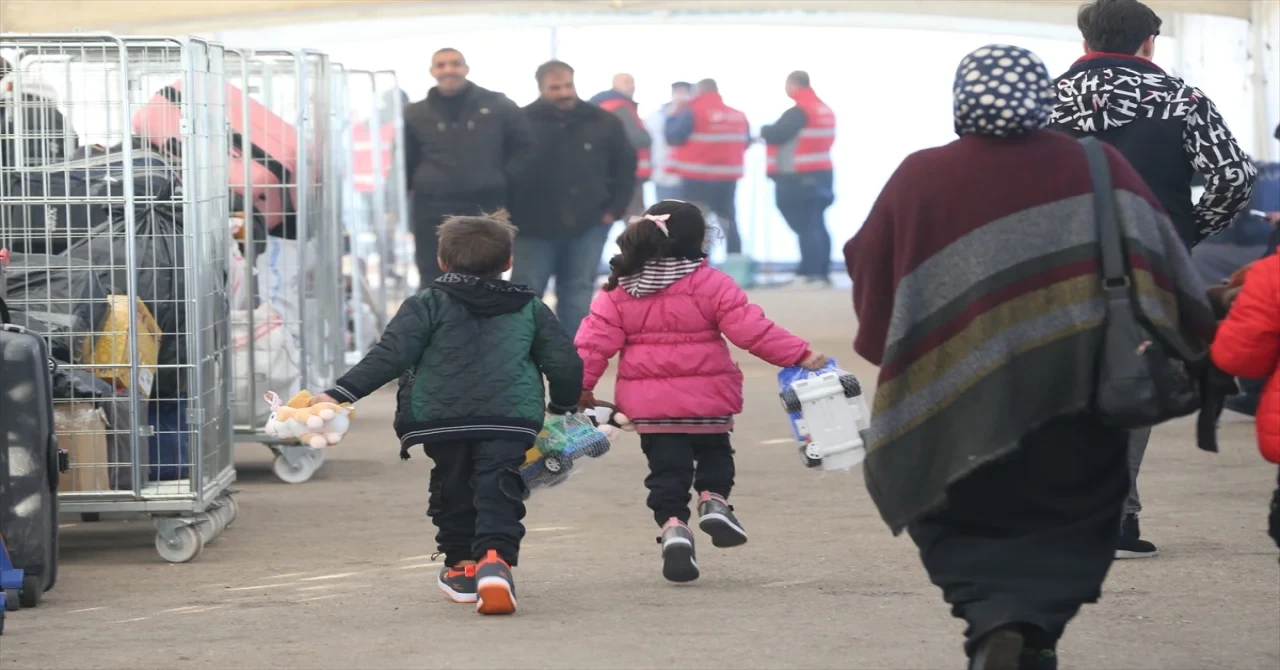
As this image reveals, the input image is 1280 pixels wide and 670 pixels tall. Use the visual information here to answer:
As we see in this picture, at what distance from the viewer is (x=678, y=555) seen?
605 centimetres

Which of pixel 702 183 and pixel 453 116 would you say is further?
pixel 702 183

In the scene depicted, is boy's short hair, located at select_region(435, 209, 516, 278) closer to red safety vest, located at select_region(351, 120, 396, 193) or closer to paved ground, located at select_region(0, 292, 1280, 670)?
paved ground, located at select_region(0, 292, 1280, 670)

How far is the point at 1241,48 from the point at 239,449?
24.5 ft

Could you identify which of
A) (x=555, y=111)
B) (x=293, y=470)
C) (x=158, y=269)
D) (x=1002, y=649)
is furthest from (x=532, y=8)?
(x=1002, y=649)

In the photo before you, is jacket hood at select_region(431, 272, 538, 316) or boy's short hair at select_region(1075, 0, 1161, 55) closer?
jacket hood at select_region(431, 272, 538, 316)

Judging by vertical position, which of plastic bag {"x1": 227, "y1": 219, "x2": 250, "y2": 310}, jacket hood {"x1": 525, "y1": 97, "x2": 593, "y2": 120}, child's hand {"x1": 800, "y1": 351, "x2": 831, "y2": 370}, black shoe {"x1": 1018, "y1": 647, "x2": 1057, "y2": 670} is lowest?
black shoe {"x1": 1018, "y1": 647, "x2": 1057, "y2": 670}

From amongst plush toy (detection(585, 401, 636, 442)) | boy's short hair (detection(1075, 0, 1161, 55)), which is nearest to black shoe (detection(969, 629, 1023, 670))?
plush toy (detection(585, 401, 636, 442))

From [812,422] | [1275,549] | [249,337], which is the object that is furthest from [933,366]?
[249,337]

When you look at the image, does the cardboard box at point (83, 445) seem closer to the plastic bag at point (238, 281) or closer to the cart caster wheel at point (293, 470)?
the plastic bag at point (238, 281)

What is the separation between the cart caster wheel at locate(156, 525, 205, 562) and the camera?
6.59 m

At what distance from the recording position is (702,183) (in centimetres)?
1844

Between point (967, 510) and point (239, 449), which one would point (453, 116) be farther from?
point (967, 510)

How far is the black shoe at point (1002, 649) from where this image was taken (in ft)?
13.1

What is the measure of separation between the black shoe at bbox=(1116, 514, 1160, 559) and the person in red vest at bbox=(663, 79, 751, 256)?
1187 cm
